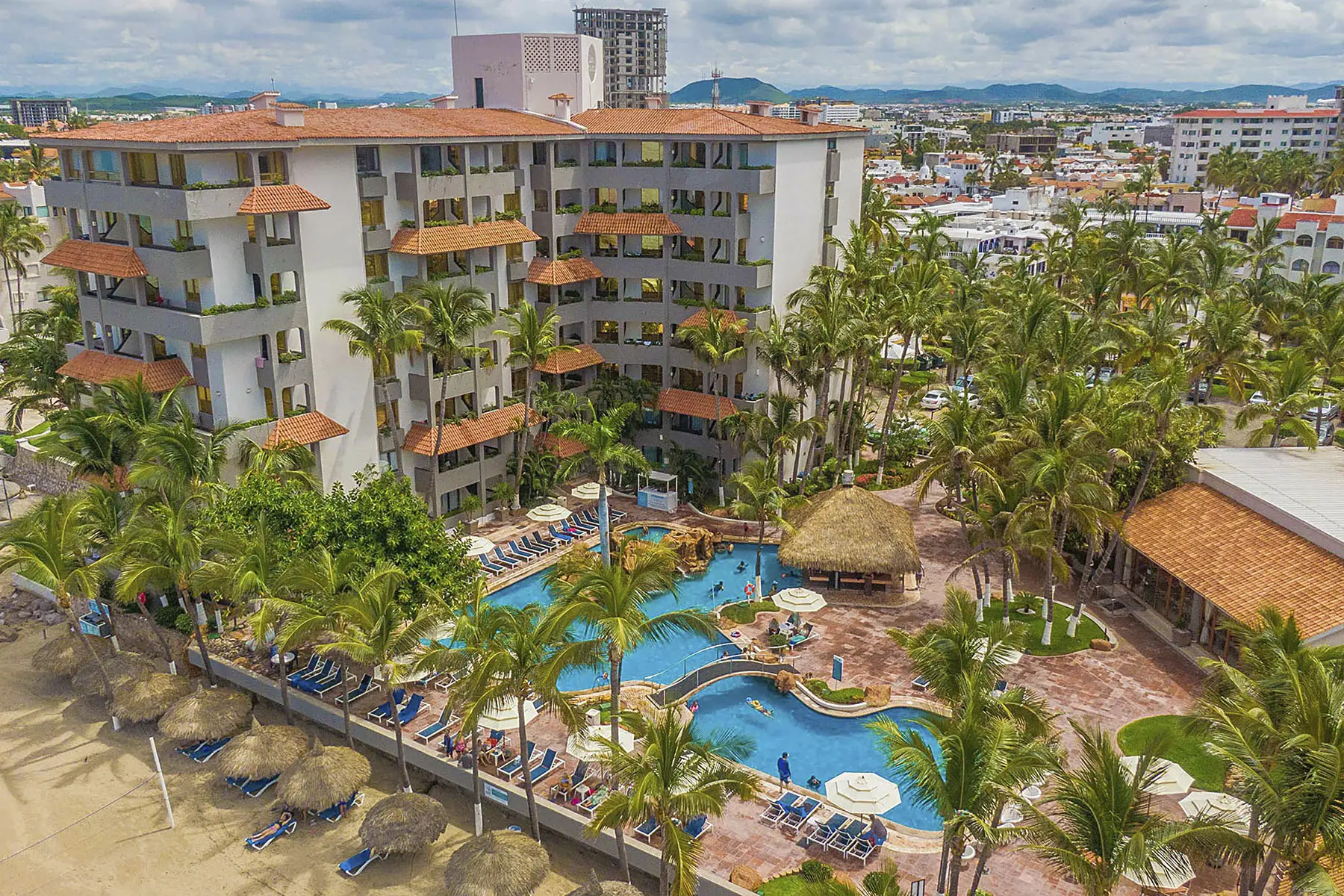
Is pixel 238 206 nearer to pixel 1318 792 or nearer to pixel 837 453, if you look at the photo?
pixel 837 453

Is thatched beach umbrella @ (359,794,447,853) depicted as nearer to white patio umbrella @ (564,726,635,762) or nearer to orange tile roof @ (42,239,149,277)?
white patio umbrella @ (564,726,635,762)

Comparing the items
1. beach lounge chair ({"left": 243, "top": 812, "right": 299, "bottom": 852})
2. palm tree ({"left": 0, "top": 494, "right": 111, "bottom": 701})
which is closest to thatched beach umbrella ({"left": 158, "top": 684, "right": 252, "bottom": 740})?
beach lounge chair ({"left": 243, "top": 812, "right": 299, "bottom": 852})

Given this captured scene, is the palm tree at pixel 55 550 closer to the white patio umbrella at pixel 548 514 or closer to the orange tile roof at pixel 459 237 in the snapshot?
the orange tile roof at pixel 459 237

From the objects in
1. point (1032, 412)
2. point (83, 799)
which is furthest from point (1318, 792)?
point (83, 799)

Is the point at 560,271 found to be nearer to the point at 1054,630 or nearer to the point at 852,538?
the point at 852,538

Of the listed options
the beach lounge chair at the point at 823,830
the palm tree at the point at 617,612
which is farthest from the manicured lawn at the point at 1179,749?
the palm tree at the point at 617,612

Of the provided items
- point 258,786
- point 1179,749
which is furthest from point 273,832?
point 1179,749

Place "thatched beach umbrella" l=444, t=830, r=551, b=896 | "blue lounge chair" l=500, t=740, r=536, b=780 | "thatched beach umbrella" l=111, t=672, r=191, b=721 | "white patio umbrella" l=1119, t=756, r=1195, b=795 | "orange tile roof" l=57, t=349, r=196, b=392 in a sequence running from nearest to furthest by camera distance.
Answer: "thatched beach umbrella" l=444, t=830, r=551, b=896 → "white patio umbrella" l=1119, t=756, r=1195, b=795 → "blue lounge chair" l=500, t=740, r=536, b=780 → "thatched beach umbrella" l=111, t=672, r=191, b=721 → "orange tile roof" l=57, t=349, r=196, b=392
